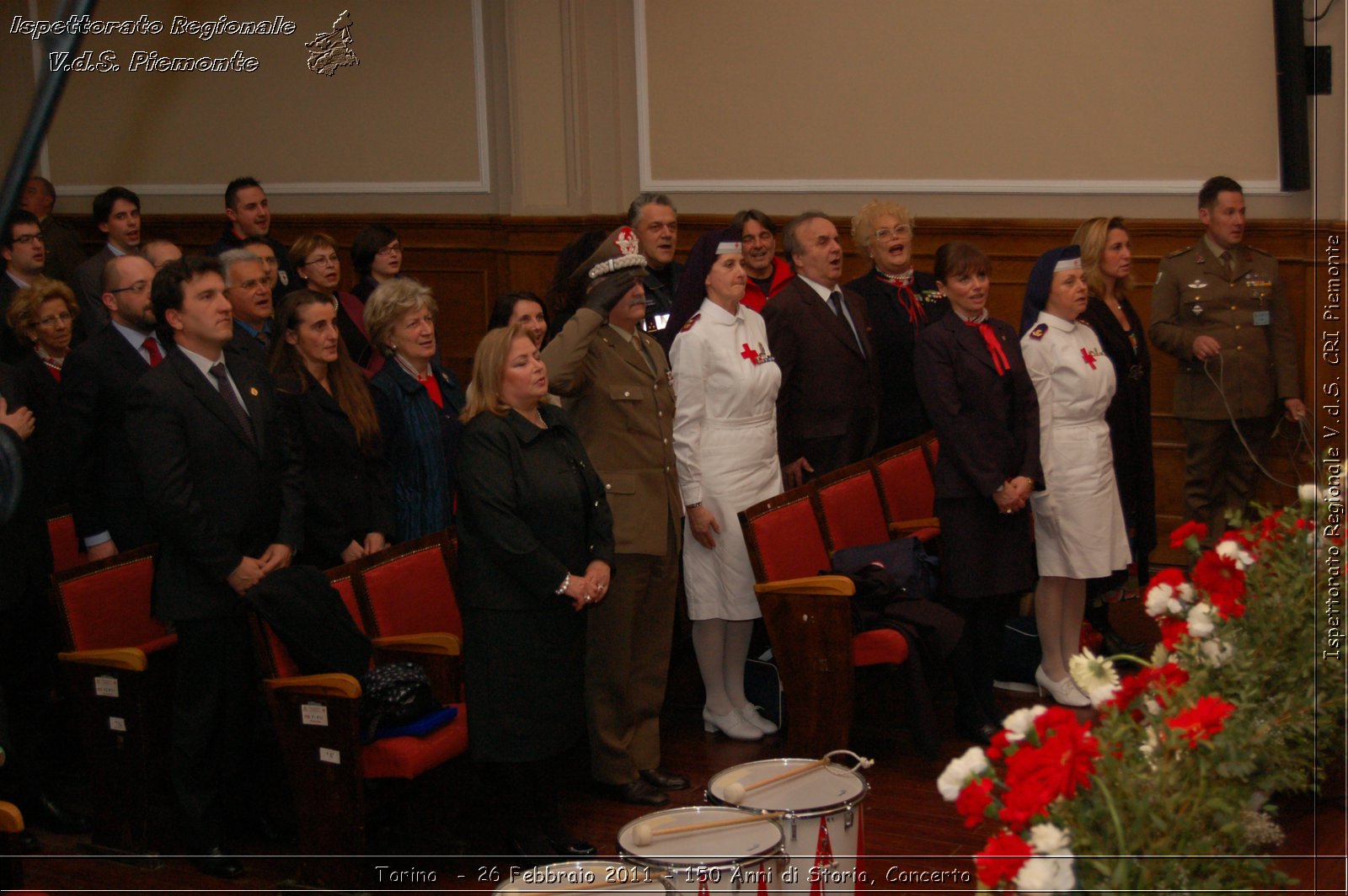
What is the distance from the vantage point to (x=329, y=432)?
436 cm

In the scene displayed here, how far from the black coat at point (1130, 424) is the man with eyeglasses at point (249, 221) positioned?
3.66 m

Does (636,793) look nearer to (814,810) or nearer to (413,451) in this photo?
(413,451)

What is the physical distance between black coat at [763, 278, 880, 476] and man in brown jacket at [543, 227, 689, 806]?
1.07 metres

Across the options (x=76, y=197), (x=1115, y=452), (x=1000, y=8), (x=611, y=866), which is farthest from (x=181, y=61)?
(x=611, y=866)

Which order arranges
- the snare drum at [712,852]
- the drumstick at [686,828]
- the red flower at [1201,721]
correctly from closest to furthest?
the red flower at [1201,721], the snare drum at [712,852], the drumstick at [686,828]

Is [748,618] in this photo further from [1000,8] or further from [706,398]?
[1000,8]

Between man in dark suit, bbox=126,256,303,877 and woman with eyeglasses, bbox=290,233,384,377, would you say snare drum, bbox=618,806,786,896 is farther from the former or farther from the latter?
woman with eyeglasses, bbox=290,233,384,377

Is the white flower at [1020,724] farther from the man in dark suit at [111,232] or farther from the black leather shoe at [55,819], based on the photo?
the man in dark suit at [111,232]

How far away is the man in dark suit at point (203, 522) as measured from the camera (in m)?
3.78

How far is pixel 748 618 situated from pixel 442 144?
4.59 metres

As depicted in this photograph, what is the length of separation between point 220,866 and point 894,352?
10.9 ft

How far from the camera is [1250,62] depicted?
250 inches


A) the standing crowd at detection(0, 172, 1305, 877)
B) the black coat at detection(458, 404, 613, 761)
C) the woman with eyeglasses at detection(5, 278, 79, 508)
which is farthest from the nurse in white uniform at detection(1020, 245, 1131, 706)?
the woman with eyeglasses at detection(5, 278, 79, 508)

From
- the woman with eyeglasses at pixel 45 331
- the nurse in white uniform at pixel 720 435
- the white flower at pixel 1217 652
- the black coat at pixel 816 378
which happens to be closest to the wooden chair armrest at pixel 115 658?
the woman with eyeglasses at pixel 45 331
